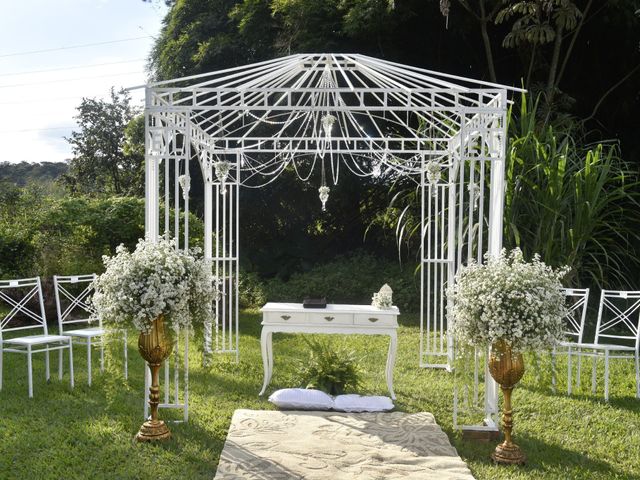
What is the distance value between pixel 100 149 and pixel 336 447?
19.3 meters

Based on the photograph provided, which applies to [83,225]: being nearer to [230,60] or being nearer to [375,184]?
[230,60]

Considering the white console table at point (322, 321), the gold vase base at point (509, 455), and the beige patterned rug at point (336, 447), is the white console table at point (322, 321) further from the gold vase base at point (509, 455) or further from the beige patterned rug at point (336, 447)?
the gold vase base at point (509, 455)

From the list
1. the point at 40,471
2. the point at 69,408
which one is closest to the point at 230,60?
the point at 69,408

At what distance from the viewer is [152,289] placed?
437 centimetres

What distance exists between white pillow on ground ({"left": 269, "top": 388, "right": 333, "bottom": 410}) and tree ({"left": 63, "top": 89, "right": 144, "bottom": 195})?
648 inches

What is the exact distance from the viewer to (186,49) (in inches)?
504

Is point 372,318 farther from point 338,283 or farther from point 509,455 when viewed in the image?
point 338,283

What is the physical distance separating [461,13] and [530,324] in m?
8.43

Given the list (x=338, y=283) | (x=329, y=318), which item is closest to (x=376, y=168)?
(x=338, y=283)

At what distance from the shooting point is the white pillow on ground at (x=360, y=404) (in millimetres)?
5516

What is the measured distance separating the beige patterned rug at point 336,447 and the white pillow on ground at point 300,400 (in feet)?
0.37

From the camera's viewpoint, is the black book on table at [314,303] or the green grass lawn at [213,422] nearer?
the green grass lawn at [213,422]

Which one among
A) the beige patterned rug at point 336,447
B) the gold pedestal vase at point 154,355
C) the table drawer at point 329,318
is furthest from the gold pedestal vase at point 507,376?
the gold pedestal vase at point 154,355

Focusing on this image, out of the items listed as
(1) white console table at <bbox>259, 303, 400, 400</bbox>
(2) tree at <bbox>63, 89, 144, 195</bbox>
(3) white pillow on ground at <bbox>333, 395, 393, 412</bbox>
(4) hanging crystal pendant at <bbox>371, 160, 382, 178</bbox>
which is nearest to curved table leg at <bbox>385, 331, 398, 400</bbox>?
(1) white console table at <bbox>259, 303, 400, 400</bbox>
